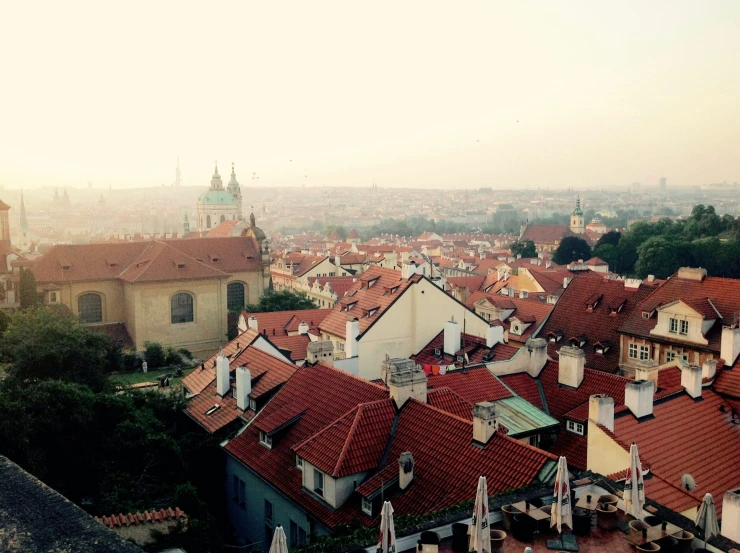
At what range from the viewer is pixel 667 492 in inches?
698

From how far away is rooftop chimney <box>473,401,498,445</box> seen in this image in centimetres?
1781

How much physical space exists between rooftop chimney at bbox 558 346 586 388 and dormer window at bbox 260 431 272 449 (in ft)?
34.2

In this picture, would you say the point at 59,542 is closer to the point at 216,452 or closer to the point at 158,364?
the point at 216,452

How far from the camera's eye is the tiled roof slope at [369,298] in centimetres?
3512

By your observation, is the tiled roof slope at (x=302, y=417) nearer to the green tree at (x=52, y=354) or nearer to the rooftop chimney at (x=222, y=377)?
the rooftop chimney at (x=222, y=377)

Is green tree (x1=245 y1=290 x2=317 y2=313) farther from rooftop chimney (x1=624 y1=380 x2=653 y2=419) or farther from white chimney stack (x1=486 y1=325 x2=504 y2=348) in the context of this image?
rooftop chimney (x1=624 y1=380 x2=653 y2=419)

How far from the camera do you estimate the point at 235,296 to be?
213 feet

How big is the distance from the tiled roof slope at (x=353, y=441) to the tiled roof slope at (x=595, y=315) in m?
19.8

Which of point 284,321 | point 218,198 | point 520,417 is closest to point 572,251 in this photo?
point 218,198

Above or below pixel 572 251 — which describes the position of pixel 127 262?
above

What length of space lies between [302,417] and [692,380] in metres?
12.2

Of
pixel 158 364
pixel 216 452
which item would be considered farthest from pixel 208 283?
pixel 216 452

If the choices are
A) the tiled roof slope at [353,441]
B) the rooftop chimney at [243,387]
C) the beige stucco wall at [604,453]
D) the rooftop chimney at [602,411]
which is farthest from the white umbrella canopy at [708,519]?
the rooftop chimney at [243,387]

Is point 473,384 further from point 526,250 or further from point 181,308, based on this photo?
point 526,250
